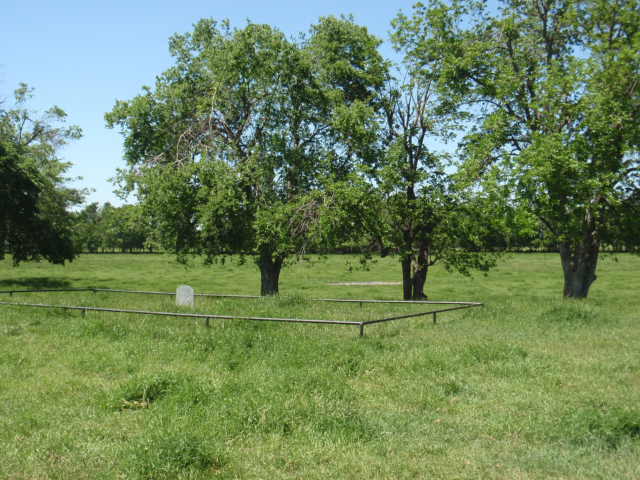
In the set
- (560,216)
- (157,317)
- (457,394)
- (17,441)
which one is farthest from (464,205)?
(17,441)

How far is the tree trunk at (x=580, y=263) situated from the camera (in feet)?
87.2

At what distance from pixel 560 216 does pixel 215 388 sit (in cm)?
1944

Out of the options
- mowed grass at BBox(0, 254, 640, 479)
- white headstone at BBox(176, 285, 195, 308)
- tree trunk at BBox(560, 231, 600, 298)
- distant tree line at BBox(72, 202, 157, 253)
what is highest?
distant tree line at BBox(72, 202, 157, 253)

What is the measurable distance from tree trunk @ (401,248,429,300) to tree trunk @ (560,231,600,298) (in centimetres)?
643

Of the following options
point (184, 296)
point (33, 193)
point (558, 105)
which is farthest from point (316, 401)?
point (33, 193)

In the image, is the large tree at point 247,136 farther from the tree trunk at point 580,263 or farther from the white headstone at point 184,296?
the tree trunk at point 580,263

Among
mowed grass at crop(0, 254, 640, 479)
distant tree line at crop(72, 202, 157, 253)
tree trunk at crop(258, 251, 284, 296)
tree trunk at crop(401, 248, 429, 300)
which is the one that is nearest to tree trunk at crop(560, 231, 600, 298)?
tree trunk at crop(401, 248, 429, 300)

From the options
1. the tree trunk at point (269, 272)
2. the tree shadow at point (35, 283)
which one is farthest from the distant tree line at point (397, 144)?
the tree shadow at point (35, 283)

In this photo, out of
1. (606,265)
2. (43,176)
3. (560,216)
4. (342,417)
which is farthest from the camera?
(606,265)

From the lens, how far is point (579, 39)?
28.2 m

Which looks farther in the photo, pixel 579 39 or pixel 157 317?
pixel 579 39

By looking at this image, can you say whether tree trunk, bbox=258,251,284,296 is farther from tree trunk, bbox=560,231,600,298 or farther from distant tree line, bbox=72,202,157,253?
tree trunk, bbox=560,231,600,298

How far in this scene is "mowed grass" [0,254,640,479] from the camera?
642 cm

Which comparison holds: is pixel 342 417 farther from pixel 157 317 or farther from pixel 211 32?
pixel 211 32
